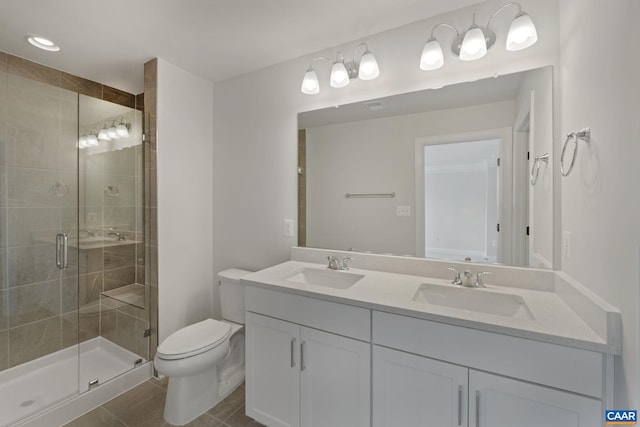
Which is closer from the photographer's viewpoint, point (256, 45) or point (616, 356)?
point (616, 356)

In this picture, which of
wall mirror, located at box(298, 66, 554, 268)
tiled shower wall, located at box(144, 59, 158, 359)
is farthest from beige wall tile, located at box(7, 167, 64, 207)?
wall mirror, located at box(298, 66, 554, 268)

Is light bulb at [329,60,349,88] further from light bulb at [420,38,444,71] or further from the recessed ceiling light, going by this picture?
the recessed ceiling light

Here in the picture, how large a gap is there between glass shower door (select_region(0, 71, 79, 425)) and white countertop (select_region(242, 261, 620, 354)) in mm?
1719

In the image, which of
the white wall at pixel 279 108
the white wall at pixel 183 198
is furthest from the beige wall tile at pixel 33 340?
the white wall at pixel 279 108

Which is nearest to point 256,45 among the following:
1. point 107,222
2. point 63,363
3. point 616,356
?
point 107,222

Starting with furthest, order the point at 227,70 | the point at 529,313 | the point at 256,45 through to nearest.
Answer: the point at 227,70 < the point at 256,45 < the point at 529,313

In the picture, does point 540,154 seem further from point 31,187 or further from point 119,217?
point 31,187

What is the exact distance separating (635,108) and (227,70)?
7.76 ft

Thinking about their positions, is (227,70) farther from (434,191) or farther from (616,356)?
(616,356)

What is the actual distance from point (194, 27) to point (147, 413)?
244 centimetres

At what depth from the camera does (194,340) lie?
1.67 meters

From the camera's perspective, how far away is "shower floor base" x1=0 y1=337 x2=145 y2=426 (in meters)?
1.69

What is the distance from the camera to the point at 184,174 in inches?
87.0

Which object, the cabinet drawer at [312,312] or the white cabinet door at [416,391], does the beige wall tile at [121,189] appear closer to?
the cabinet drawer at [312,312]
